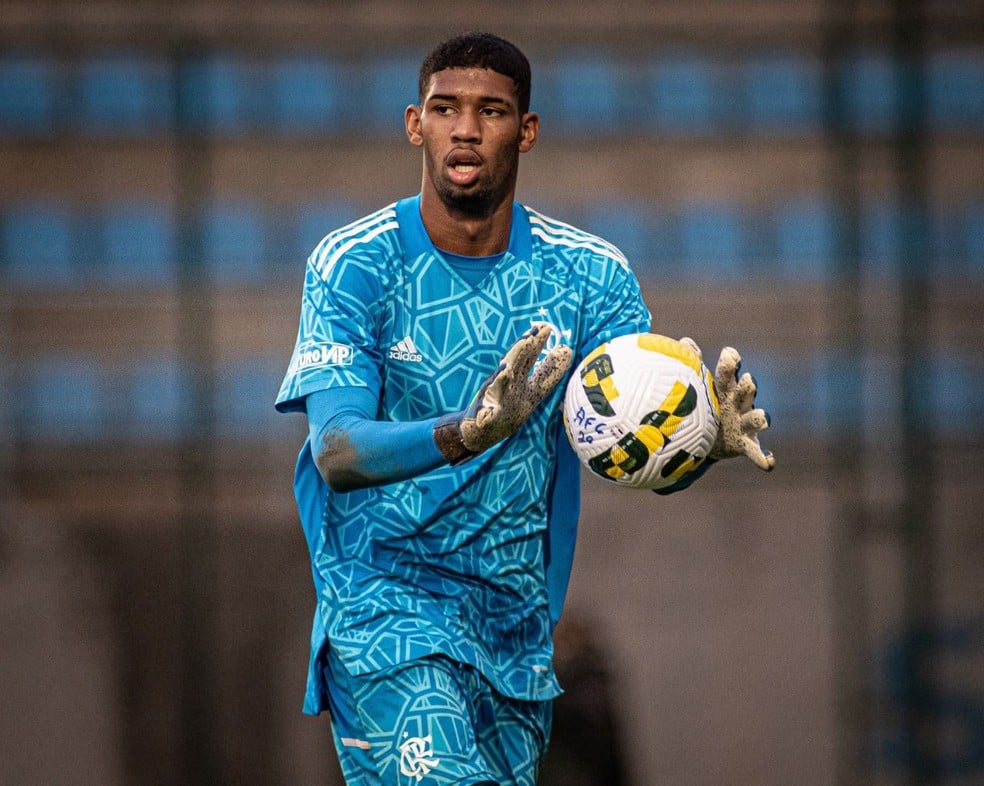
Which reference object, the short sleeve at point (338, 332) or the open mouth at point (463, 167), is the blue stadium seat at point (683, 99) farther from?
the short sleeve at point (338, 332)

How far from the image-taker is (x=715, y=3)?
33.4 feet

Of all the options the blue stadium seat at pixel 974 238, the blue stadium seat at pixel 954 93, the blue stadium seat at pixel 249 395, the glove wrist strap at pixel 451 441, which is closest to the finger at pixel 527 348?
the glove wrist strap at pixel 451 441

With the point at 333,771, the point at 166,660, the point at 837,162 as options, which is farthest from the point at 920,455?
the point at 166,660

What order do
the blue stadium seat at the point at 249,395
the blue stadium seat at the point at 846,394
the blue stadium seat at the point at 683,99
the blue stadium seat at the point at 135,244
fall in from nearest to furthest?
the blue stadium seat at the point at 846,394, the blue stadium seat at the point at 249,395, the blue stadium seat at the point at 135,244, the blue stadium seat at the point at 683,99

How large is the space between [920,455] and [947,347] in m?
1.76

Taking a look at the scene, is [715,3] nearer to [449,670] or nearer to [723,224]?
[723,224]

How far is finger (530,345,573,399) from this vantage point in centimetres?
255

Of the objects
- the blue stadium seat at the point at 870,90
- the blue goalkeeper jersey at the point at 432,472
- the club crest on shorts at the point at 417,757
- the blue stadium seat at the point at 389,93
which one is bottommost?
the club crest on shorts at the point at 417,757

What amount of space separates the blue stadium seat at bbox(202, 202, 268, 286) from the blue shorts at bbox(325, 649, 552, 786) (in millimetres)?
6179

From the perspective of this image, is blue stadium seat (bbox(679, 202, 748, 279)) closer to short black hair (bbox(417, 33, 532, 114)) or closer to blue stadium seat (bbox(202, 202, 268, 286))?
blue stadium seat (bbox(202, 202, 268, 286))

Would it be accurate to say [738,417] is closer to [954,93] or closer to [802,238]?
[954,93]

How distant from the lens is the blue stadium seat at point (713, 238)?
935 centimetres

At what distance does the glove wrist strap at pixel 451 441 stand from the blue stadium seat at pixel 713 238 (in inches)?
273

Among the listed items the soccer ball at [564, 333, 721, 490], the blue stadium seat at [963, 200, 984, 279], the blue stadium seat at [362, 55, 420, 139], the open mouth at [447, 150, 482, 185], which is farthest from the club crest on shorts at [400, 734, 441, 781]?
the blue stadium seat at [362, 55, 420, 139]
